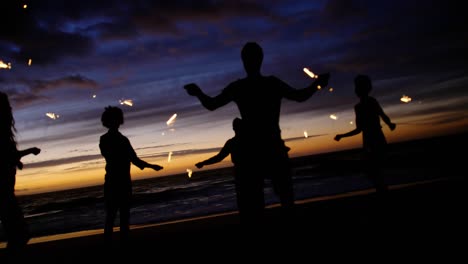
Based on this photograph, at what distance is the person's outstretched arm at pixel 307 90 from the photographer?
3.24 m

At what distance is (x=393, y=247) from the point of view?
3457mm

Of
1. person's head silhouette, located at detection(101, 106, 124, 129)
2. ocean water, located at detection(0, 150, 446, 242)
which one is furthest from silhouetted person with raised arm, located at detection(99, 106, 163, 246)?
ocean water, located at detection(0, 150, 446, 242)

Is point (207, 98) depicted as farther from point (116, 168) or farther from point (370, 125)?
point (370, 125)

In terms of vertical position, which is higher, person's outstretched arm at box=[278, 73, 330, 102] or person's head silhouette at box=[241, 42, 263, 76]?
person's head silhouette at box=[241, 42, 263, 76]

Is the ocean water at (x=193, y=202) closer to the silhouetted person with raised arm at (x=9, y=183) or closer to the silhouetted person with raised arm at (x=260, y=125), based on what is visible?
the silhouetted person with raised arm at (x=9, y=183)

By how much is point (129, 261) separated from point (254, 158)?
2.76m

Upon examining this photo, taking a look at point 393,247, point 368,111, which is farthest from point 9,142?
point 368,111

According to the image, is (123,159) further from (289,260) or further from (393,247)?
(393,247)

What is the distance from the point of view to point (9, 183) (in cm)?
440

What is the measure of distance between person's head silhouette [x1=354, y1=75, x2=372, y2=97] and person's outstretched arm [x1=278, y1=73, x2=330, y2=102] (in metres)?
2.91

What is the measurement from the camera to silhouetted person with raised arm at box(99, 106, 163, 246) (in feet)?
16.7

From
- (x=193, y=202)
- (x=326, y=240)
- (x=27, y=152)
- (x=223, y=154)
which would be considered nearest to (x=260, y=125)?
(x=223, y=154)

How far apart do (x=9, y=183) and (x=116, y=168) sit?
Answer: 4.65 feet

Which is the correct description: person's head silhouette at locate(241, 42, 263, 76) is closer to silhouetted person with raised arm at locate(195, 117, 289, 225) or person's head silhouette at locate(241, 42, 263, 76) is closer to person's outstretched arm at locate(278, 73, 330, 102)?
person's outstretched arm at locate(278, 73, 330, 102)
